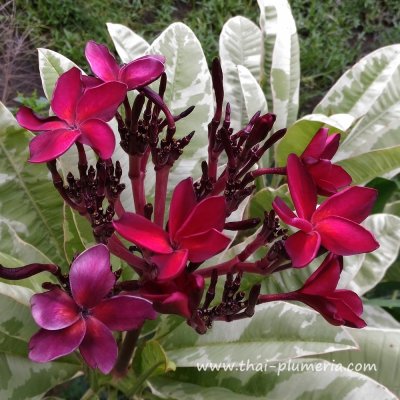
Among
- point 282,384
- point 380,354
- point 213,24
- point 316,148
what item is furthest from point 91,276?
point 213,24

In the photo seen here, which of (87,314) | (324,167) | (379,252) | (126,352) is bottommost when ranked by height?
(126,352)

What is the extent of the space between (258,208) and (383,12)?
1.75 m

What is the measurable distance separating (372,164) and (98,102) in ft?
1.91

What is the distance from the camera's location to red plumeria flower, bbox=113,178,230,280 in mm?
517

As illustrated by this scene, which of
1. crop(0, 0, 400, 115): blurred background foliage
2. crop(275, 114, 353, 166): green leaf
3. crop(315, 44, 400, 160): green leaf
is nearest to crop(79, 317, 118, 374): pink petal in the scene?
crop(275, 114, 353, 166): green leaf

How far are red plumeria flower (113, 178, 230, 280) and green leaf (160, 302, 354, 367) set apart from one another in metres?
0.28

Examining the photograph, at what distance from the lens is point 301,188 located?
1.91 ft

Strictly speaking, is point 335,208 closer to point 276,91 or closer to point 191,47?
point 191,47

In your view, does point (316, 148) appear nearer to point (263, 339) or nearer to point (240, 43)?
point (263, 339)

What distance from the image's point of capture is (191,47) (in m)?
0.96

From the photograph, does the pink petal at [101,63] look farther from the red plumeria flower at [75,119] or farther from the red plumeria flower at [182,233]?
the red plumeria flower at [182,233]

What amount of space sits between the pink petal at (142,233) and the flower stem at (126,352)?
27cm

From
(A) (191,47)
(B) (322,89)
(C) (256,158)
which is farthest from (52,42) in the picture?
(C) (256,158)

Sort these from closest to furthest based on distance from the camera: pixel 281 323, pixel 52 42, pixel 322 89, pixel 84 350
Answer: pixel 84 350, pixel 281 323, pixel 52 42, pixel 322 89
